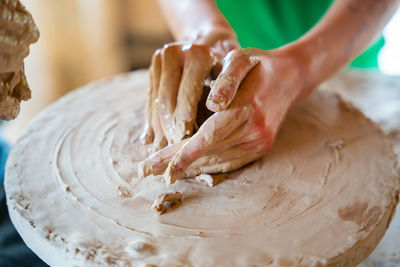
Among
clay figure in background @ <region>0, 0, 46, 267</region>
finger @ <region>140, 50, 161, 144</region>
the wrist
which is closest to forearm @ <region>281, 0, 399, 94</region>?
the wrist

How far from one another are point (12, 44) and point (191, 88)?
0.46 metres

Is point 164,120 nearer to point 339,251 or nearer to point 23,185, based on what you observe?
point 23,185

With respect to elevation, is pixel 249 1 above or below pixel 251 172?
above

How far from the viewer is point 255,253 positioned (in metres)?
0.81

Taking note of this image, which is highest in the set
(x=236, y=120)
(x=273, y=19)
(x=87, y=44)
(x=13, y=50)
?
(x=13, y=50)

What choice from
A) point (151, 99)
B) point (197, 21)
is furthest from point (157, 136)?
point (197, 21)

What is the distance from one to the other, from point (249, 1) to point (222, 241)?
4.46 feet

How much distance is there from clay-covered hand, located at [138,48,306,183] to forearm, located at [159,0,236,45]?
31 cm

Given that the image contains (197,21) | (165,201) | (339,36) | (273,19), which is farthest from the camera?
(273,19)

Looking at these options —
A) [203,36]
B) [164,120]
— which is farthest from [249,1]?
[164,120]

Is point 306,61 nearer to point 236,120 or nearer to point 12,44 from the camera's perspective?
point 236,120

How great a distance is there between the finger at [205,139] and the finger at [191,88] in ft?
0.23

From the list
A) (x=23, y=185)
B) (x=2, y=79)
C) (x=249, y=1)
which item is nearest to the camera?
(x=2, y=79)

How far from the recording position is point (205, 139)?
3.13 feet
